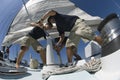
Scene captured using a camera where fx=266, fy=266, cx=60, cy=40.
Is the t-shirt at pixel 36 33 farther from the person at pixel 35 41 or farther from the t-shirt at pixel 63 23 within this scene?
the t-shirt at pixel 63 23

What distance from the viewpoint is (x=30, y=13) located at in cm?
241

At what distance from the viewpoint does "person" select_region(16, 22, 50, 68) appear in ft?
5.99

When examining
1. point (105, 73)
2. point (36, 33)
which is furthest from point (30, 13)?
point (105, 73)

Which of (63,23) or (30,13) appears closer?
(63,23)

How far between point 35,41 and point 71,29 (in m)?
0.27

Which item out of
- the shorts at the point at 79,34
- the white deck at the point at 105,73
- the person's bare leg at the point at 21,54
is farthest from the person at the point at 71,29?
→ the white deck at the point at 105,73

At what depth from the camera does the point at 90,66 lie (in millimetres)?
1277

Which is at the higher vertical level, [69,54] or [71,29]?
[71,29]

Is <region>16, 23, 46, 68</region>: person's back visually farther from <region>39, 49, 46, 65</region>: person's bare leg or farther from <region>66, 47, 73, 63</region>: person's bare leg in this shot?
<region>66, 47, 73, 63</region>: person's bare leg

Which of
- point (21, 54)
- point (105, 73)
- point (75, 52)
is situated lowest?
point (105, 73)

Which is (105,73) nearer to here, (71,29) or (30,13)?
(71,29)

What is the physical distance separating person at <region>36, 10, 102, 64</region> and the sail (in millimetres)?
292

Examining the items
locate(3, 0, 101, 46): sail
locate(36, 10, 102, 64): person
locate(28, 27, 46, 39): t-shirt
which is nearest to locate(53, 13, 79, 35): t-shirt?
locate(36, 10, 102, 64): person

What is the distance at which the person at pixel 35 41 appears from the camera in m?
1.83
